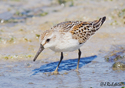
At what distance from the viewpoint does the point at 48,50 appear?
1199cm

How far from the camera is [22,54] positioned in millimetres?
11422

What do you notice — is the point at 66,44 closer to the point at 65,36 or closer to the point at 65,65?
the point at 65,36

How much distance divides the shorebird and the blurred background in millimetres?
1035

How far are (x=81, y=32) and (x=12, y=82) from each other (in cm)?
328

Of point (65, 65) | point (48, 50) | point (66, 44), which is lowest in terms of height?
point (65, 65)

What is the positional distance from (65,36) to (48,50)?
9.81ft

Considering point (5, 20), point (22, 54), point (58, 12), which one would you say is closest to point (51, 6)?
point (58, 12)

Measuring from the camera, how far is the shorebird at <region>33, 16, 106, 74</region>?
343 inches

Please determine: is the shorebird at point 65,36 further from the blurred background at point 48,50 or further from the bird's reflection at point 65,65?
the blurred background at point 48,50

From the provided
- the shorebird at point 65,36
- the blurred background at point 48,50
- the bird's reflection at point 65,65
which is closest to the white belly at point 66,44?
the shorebird at point 65,36

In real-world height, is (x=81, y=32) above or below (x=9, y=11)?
below

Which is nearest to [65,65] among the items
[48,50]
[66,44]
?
[66,44]

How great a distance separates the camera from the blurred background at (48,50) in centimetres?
893

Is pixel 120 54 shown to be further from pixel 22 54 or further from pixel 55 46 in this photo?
→ pixel 22 54
